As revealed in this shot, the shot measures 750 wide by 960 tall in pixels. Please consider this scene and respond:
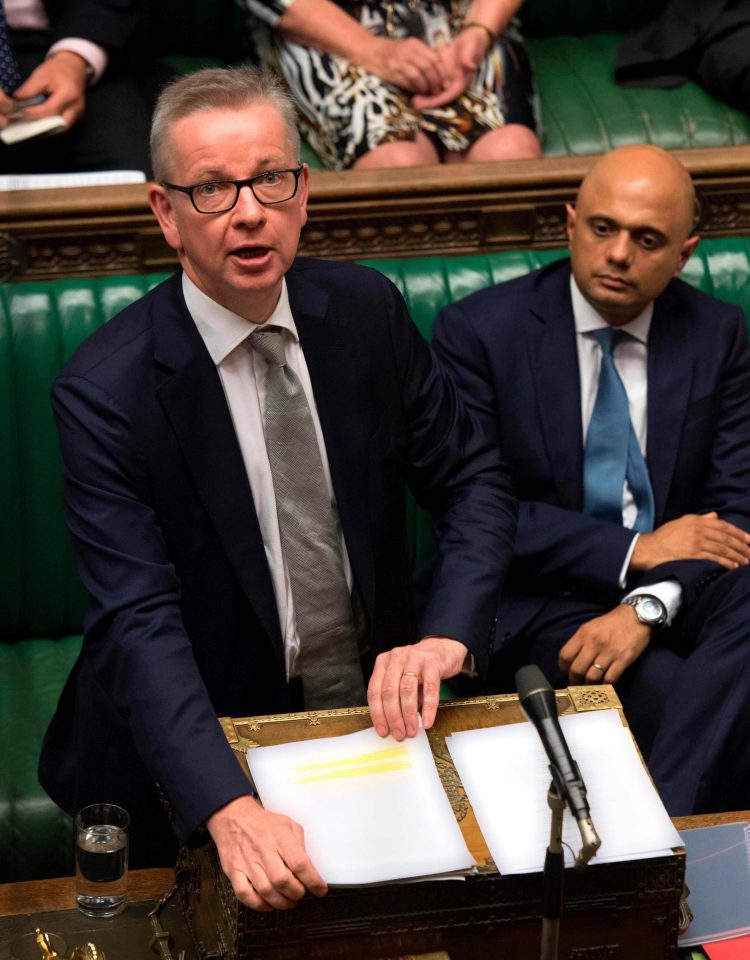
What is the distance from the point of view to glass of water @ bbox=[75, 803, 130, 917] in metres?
1.76

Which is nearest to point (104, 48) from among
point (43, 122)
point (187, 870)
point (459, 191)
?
point (43, 122)

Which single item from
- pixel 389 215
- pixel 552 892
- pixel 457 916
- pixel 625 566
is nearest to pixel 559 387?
pixel 625 566

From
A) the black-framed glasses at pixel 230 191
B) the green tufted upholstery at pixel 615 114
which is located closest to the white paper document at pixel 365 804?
the black-framed glasses at pixel 230 191

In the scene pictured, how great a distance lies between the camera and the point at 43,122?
114 inches

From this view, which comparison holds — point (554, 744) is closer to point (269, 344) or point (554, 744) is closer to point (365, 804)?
point (365, 804)

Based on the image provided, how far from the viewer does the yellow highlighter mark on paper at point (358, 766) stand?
1.67 metres

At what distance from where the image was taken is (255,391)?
1.99 meters

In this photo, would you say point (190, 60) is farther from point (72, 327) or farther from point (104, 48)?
point (72, 327)

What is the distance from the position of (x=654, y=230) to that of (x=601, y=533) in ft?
1.74

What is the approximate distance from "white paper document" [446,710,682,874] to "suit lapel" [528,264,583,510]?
940 millimetres

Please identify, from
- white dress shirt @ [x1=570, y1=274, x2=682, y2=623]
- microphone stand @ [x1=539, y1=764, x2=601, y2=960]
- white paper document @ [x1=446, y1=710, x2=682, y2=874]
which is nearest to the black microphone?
microphone stand @ [x1=539, y1=764, x2=601, y2=960]

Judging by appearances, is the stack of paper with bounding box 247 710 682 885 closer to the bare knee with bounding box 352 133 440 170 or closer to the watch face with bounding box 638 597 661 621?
the watch face with bounding box 638 597 661 621

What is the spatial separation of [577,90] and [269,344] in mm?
1830

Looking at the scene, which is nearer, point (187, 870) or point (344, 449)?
point (187, 870)
